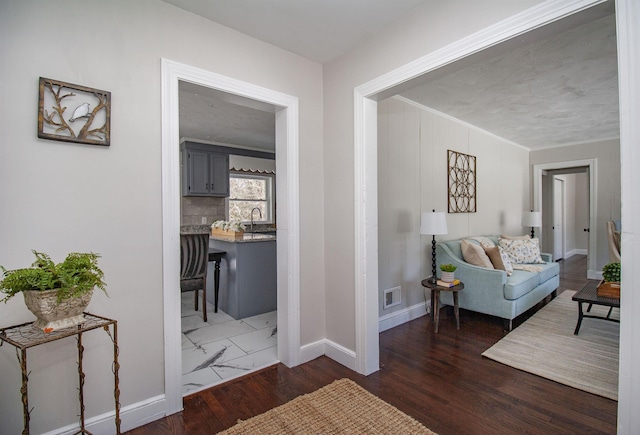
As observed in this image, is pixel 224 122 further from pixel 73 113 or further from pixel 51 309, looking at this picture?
pixel 51 309

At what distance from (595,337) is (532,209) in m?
4.05

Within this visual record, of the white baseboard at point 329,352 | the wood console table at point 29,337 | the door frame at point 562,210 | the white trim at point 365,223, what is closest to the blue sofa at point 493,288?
the white trim at point 365,223

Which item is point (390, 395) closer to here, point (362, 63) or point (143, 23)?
point (362, 63)

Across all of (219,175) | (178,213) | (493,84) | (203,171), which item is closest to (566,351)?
(493,84)

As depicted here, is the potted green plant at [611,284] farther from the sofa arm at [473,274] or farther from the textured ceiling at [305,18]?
the textured ceiling at [305,18]

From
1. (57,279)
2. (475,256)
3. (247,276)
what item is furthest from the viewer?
(247,276)

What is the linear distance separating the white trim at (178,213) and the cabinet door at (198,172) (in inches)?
125

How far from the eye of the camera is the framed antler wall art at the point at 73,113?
→ 63.0 inches

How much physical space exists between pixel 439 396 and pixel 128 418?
1963mm

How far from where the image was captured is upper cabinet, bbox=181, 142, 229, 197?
5281 mm

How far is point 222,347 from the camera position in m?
2.92

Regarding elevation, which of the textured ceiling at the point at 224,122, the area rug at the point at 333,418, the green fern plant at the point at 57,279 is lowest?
the area rug at the point at 333,418

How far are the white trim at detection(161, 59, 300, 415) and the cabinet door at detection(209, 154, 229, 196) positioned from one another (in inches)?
127

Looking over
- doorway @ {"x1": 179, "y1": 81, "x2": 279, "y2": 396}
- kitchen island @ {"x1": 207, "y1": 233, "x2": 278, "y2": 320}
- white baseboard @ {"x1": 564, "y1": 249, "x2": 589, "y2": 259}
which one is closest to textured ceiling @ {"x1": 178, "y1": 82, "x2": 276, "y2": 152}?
doorway @ {"x1": 179, "y1": 81, "x2": 279, "y2": 396}
